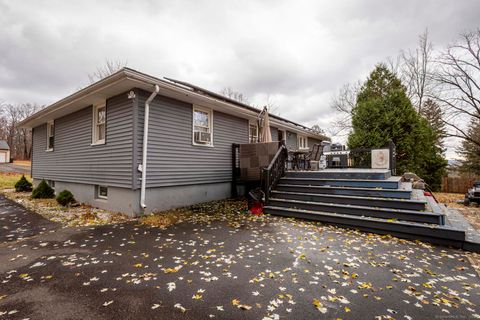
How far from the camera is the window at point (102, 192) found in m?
7.73

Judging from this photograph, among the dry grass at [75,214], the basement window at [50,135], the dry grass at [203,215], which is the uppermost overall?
the basement window at [50,135]

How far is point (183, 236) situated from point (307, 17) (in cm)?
1039

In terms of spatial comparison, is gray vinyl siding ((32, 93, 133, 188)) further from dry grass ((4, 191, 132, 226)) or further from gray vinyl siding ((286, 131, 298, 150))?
gray vinyl siding ((286, 131, 298, 150))

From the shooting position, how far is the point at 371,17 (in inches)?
354

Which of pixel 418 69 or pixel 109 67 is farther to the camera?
pixel 109 67

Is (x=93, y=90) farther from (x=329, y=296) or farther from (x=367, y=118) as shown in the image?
(x=367, y=118)

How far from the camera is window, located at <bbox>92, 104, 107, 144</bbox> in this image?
777 cm

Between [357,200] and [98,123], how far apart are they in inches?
357

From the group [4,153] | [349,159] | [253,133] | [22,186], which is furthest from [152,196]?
[4,153]

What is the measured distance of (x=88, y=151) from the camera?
8.09m

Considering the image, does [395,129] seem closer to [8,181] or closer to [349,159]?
[349,159]

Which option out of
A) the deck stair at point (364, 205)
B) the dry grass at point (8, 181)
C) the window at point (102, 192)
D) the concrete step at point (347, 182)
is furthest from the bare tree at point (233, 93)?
the window at point (102, 192)

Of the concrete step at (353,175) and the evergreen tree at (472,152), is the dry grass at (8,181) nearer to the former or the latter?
the concrete step at (353,175)

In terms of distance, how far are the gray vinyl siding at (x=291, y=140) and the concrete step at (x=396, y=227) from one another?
8.91 m
